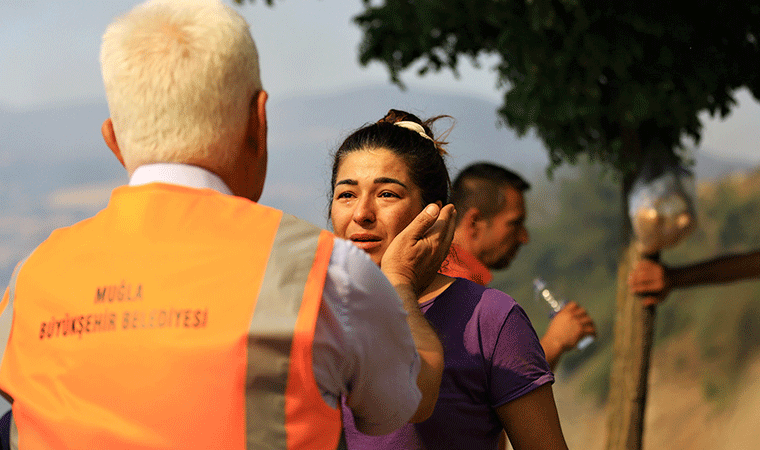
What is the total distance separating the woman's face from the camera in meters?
2.26

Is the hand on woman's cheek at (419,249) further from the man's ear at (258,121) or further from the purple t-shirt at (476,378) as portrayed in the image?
the man's ear at (258,121)

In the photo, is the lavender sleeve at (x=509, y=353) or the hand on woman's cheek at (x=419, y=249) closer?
the hand on woman's cheek at (x=419, y=249)

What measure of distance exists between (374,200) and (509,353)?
2.15 feet

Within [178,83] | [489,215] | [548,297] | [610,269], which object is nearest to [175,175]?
[178,83]

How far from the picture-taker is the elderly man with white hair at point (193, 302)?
4.09 feet

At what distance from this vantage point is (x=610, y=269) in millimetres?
15609

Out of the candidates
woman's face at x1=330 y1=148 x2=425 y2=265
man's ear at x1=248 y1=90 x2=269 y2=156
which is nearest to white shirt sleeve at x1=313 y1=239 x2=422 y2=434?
man's ear at x1=248 y1=90 x2=269 y2=156

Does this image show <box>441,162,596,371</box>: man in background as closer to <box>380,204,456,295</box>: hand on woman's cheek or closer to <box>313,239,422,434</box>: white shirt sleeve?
<box>380,204,456,295</box>: hand on woman's cheek

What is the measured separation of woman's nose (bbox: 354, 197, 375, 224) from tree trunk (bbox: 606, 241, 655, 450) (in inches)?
185

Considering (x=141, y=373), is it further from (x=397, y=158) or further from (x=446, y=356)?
(x=397, y=158)

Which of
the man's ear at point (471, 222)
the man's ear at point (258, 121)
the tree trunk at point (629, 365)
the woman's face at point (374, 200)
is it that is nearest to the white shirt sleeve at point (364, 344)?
the man's ear at point (258, 121)

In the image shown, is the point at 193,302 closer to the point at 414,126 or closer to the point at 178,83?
the point at 178,83

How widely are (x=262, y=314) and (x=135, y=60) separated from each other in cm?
54

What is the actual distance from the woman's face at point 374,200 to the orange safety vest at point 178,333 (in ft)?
2.98
